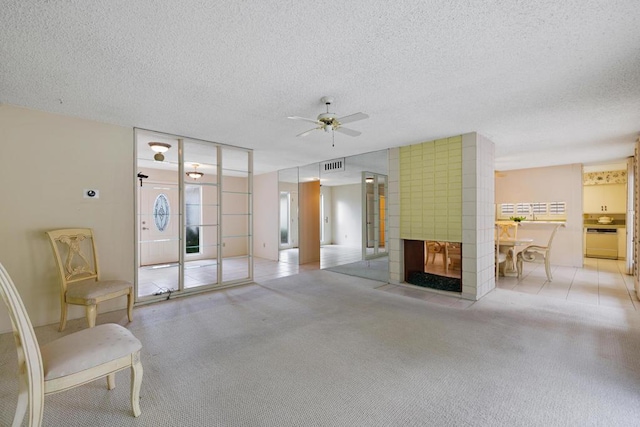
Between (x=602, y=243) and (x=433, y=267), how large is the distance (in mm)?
5373

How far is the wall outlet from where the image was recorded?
150 inches

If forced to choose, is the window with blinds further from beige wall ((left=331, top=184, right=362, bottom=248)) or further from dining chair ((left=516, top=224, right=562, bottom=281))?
beige wall ((left=331, top=184, right=362, bottom=248))

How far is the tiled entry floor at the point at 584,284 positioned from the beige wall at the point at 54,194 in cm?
647

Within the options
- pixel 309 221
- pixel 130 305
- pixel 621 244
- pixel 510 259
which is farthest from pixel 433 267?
pixel 130 305

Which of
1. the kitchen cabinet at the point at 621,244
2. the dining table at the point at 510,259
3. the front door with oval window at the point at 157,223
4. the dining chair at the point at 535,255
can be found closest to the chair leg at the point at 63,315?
the front door with oval window at the point at 157,223

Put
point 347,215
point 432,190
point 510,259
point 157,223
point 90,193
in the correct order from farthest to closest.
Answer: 1. point 347,215
2. point 157,223
3. point 510,259
4. point 432,190
5. point 90,193

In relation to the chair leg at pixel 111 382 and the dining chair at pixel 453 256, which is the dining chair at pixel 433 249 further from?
the chair leg at pixel 111 382

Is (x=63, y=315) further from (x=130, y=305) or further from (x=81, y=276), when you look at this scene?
(x=130, y=305)

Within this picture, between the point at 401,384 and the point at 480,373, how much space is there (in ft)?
2.39

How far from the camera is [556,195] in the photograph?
284 inches

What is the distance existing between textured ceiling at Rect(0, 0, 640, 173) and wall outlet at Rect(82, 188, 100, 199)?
1.00m

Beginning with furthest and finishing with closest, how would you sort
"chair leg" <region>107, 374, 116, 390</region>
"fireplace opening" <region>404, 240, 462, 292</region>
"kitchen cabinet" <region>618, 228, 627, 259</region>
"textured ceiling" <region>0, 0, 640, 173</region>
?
1. "kitchen cabinet" <region>618, 228, 627, 259</region>
2. "fireplace opening" <region>404, 240, 462, 292</region>
3. "chair leg" <region>107, 374, 116, 390</region>
4. "textured ceiling" <region>0, 0, 640, 173</region>

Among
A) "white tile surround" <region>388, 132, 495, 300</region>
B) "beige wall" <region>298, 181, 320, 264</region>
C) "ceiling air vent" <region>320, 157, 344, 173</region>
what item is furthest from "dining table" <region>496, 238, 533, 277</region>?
"beige wall" <region>298, 181, 320, 264</region>

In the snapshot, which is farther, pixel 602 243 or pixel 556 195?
pixel 602 243
